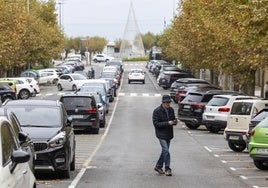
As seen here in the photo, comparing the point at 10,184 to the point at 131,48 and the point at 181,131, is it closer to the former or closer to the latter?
the point at 181,131

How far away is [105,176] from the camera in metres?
16.5

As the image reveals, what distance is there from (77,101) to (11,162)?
21258mm

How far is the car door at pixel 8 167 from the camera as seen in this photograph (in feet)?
25.5

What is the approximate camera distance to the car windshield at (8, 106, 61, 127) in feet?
52.9

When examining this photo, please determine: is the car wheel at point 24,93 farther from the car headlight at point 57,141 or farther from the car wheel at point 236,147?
the car headlight at point 57,141

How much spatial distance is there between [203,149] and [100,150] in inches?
137

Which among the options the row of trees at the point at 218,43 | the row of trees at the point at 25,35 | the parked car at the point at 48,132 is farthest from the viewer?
the row of trees at the point at 25,35

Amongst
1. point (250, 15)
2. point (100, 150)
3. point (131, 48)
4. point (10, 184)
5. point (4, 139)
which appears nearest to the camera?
point (10, 184)

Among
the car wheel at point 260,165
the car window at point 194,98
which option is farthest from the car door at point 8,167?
the car window at point 194,98

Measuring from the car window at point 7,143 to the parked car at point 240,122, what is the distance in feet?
46.1

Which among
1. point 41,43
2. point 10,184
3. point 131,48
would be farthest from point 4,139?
point 131,48

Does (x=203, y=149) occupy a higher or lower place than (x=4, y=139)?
lower

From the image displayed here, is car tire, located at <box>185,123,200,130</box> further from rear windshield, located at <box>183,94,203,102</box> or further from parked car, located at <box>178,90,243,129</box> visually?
rear windshield, located at <box>183,94,203,102</box>

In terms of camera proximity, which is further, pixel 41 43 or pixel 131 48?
pixel 131 48
